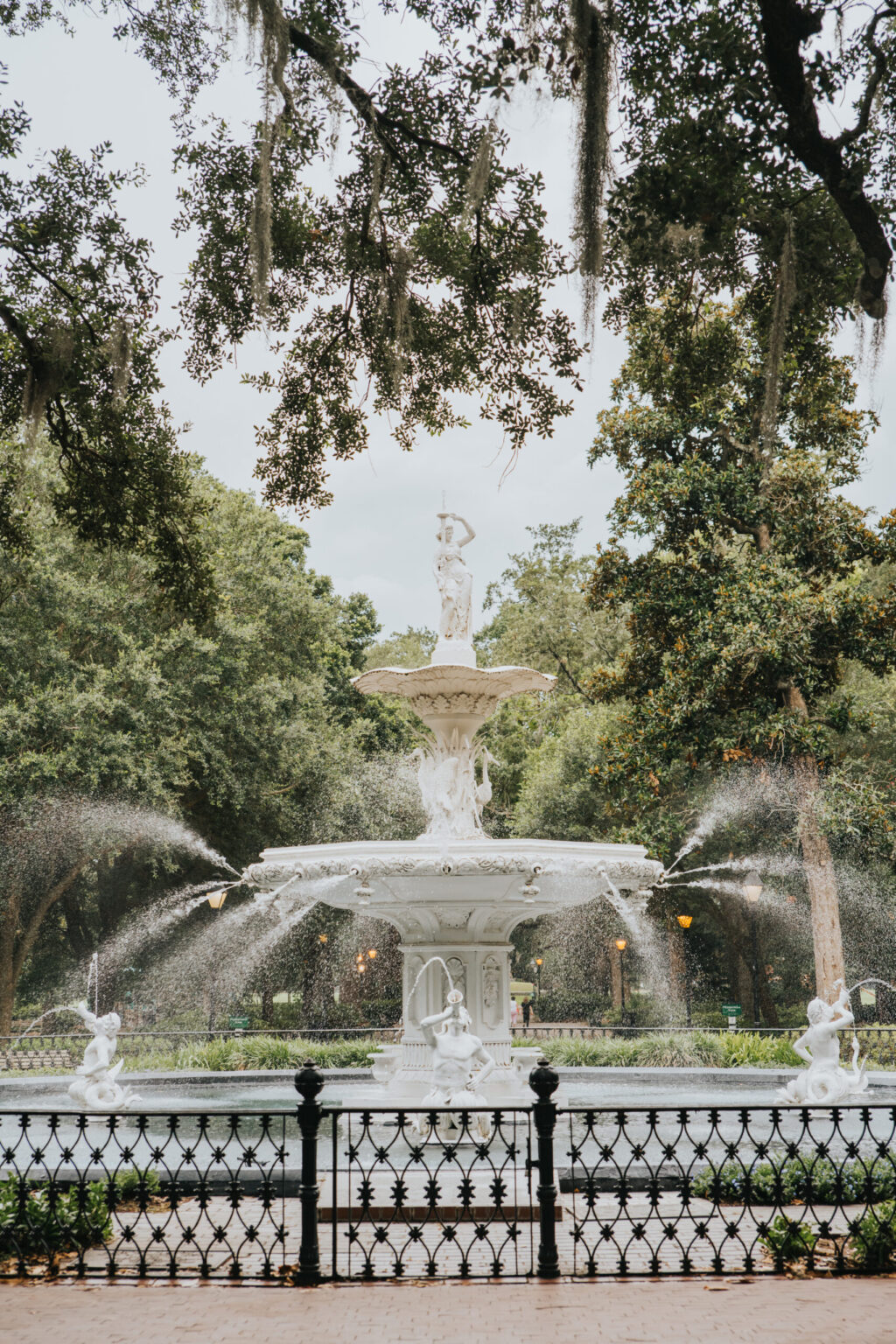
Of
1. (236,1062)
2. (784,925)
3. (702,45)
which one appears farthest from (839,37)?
(784,925)

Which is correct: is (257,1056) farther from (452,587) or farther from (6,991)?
(6,991)

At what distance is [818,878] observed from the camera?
2230cm

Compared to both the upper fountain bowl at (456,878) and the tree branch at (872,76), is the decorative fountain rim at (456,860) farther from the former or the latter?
the tree branch at (872,76)

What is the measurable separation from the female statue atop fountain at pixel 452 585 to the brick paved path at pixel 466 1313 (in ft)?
26.3

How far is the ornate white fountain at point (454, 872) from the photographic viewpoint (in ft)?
36.5

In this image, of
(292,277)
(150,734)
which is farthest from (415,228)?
(150,734)

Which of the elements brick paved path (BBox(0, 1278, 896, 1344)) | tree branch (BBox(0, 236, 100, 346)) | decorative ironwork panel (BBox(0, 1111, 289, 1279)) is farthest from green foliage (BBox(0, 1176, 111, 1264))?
tree branch (BBox(0, 236, 100, 346))

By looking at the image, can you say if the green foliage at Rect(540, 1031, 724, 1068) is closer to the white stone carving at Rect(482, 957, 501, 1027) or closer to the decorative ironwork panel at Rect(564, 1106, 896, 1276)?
the white stone carving at Rect(482, 957, 501, 1027)

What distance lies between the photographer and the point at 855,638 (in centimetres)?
2256

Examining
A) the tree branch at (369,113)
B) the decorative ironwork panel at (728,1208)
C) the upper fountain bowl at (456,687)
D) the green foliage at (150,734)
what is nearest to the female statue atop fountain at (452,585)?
the upper fountain bowl at (456,687)

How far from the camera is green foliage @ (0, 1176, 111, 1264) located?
23.1 feet

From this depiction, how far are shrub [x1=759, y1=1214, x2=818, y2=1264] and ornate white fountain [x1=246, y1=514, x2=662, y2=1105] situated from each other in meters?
4.27

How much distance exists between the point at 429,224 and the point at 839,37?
9.66 ft

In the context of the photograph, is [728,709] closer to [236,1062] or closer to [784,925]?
[236,1062]
